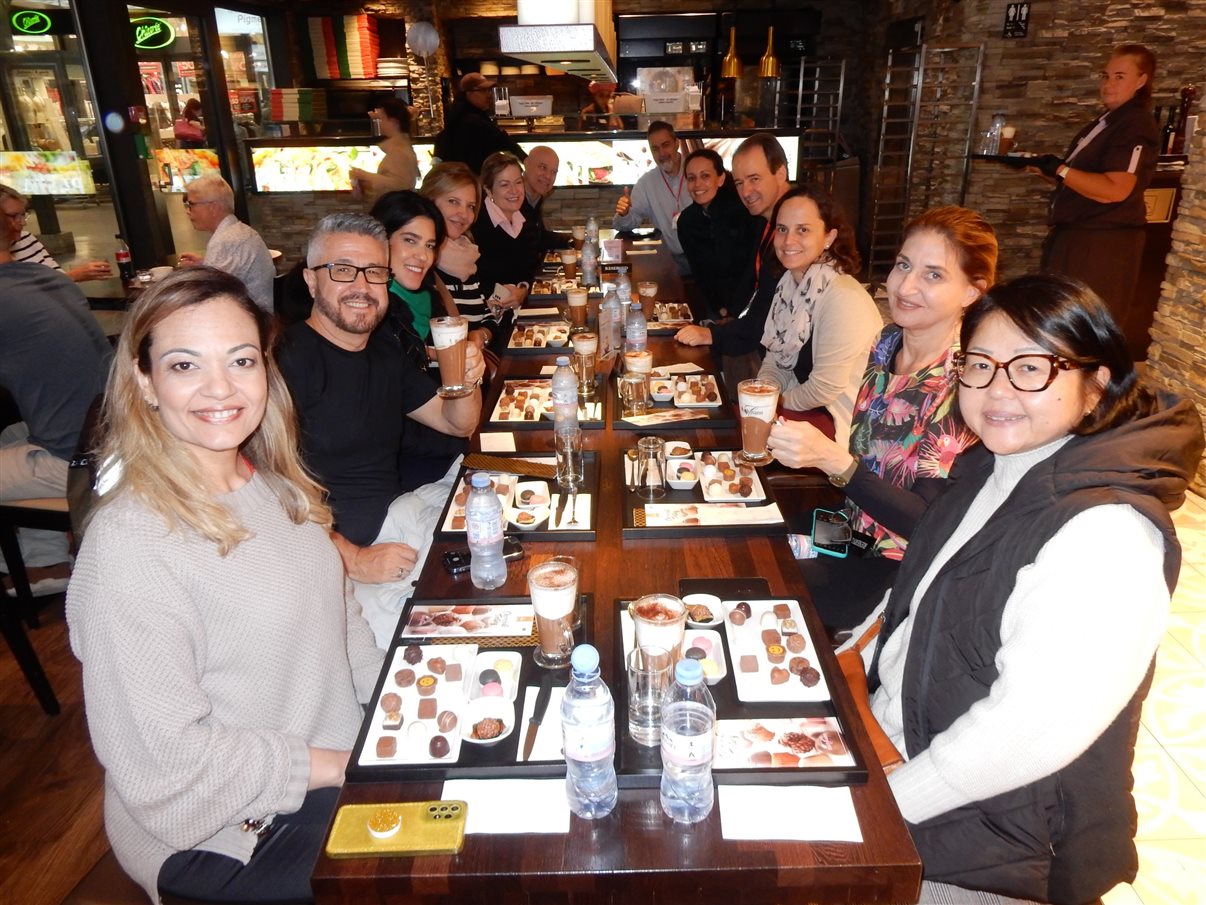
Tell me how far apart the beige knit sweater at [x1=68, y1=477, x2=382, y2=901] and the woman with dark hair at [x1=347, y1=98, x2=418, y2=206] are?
225 inches

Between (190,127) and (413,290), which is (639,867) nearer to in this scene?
(413,290)

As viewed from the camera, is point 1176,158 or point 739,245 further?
point 1176,158

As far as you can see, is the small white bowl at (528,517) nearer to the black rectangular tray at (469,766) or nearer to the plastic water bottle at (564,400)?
the plastic water bottle at (564,400)

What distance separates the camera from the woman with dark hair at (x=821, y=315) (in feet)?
10.1

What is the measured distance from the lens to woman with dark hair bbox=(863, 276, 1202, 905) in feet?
4.00

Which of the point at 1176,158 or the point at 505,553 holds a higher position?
the point at 1176,158

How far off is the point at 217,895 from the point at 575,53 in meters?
2.08

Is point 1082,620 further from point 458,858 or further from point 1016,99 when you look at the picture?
point 1016,99

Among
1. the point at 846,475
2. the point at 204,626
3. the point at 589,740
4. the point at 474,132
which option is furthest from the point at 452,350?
the point at 474,132

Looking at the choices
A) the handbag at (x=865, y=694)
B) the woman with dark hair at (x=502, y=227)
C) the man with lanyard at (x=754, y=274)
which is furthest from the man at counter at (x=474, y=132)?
the handbag at (x=865, y=694)

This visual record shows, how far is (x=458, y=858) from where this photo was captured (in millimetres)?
1153

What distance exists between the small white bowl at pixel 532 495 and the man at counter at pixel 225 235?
3378 mm

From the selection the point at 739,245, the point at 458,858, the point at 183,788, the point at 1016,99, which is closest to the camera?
the point at 458,858

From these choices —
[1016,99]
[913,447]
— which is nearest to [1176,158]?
[1016,99]
